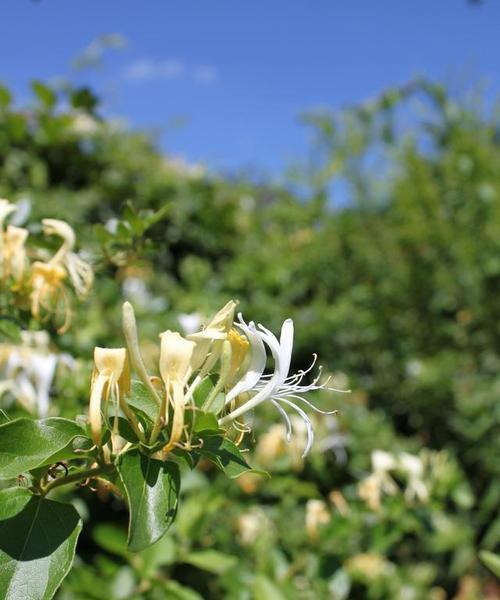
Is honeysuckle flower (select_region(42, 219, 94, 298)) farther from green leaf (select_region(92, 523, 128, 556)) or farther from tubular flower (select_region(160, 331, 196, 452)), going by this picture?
green leaf (select_region(92, 523, 128, 556))

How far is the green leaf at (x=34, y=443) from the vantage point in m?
0.41

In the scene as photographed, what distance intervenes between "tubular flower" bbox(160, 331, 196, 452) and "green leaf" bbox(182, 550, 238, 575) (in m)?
0.75

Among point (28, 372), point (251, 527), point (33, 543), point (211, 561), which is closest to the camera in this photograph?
point (33, 543)

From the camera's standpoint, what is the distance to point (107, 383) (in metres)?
0.43

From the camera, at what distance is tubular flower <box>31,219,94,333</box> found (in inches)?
29.5

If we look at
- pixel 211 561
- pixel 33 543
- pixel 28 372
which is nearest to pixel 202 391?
pixel 33 543

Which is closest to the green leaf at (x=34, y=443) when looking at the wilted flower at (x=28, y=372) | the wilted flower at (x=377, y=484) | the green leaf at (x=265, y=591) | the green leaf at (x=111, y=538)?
the wilted flower at (x=28, y=372)

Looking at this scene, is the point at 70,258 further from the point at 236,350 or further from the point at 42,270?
the point at 236,350

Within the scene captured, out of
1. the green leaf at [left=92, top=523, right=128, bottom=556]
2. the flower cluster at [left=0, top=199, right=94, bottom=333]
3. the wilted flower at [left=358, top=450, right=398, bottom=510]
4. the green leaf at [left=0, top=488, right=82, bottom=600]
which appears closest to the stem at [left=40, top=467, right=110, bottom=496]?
the green leaf at [left=0, top=488, right=82, bottom=600]

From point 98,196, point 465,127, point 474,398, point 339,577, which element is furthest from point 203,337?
point 465,127

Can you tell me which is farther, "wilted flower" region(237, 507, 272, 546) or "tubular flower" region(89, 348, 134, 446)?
"wilted flower" region(237, 507, 272, 546)

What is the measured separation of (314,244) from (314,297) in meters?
0.23

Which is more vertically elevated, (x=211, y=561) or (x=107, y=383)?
(x=107, y=383)

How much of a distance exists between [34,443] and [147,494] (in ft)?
0.24
